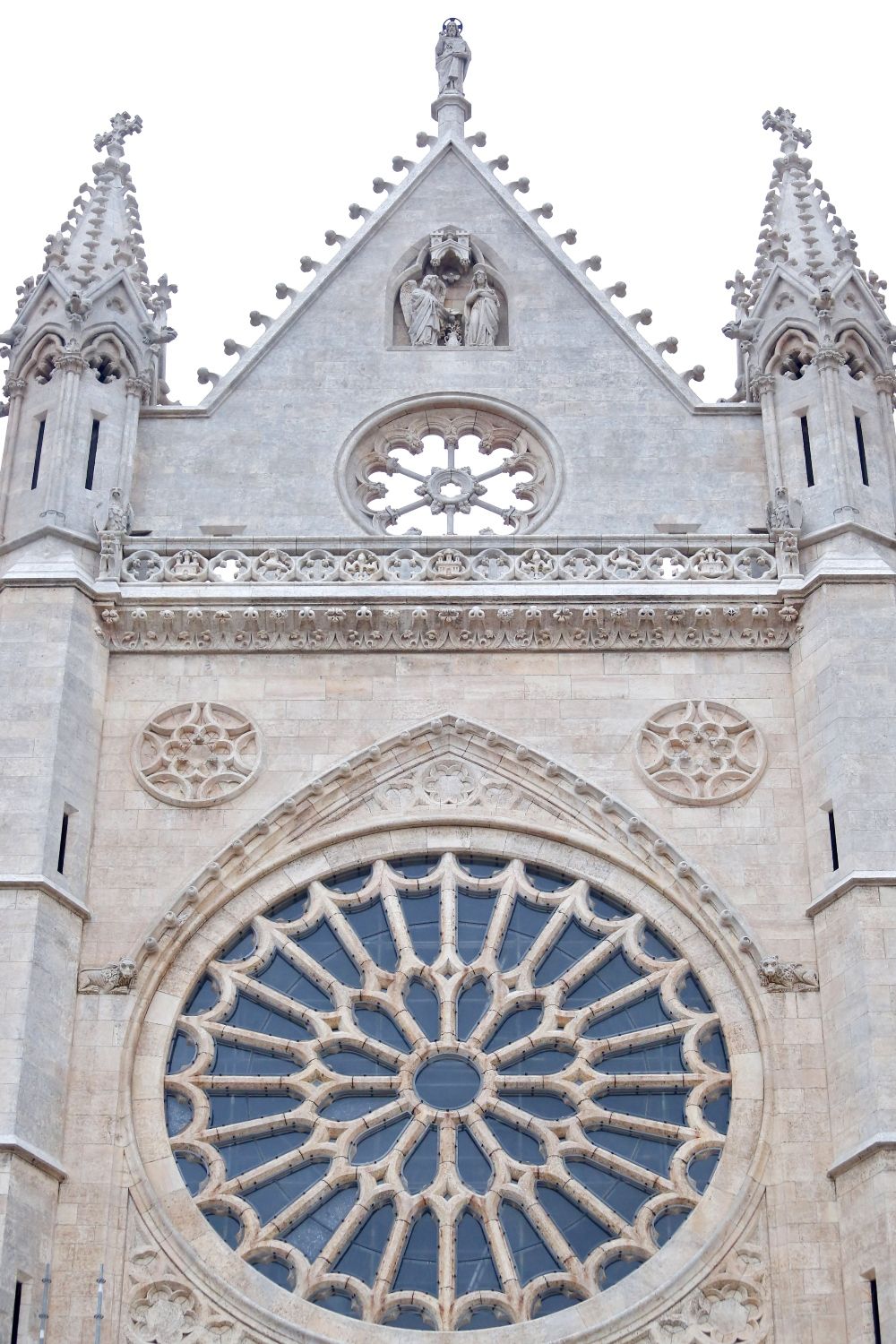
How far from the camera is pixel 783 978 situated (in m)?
19.0

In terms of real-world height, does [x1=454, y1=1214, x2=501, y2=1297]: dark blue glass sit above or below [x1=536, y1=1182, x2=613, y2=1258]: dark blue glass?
below

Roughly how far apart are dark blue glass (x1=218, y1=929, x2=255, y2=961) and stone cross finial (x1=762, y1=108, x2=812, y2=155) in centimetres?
987

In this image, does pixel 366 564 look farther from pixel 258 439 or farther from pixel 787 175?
pixel 787 175

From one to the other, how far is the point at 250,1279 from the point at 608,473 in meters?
8.01

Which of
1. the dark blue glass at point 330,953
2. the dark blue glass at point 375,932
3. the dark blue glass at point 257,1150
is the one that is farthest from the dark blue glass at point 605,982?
the dark blue glass at point 257,1150

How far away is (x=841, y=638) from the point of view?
2045cm

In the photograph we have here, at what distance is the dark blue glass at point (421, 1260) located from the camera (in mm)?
17938

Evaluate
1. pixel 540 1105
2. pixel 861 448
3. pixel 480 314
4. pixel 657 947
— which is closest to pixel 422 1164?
pixel 540 1105

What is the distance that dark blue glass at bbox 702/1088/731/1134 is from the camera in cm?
1861

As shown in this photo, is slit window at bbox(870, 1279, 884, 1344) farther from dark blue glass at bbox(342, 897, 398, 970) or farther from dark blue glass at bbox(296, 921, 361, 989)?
dark blue glass at bbox(296, 921, 361, 989)

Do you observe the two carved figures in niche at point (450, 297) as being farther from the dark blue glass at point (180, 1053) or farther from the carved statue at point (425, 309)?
the dark blue glass at point (180, 1053)

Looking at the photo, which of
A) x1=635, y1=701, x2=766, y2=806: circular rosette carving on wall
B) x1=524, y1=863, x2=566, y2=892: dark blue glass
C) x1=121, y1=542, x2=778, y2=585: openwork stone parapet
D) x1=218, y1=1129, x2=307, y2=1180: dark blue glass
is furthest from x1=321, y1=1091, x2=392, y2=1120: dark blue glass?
x1=121, y1=542, x2=778, y2=585: openwork stone parapet

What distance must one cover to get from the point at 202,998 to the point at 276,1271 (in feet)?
7.44

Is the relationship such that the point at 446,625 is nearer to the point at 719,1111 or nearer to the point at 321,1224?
the point at 719,1111
